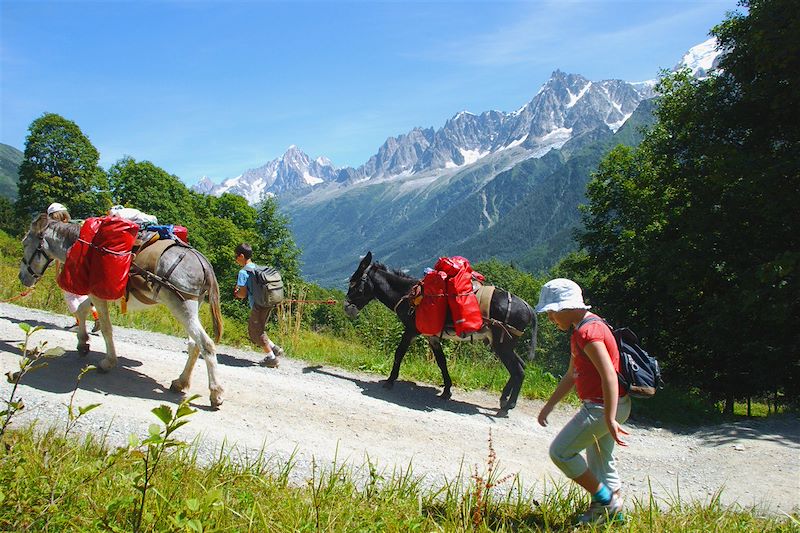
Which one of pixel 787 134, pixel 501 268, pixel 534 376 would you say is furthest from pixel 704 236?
pixel 501 268

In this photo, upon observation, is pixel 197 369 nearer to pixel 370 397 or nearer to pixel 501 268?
pixel 370 397

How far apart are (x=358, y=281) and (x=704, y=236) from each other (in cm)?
1014

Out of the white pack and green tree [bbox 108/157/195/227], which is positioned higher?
green tree [bbox 108/157/195/227]

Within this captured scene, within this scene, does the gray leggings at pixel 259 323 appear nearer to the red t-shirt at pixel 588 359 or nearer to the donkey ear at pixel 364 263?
the donkey ear at pixel 364 263

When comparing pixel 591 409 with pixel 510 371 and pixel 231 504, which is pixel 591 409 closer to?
pixel 231 504

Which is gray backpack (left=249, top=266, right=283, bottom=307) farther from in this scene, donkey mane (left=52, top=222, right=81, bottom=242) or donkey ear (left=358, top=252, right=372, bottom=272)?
donkey mane (left=52, top=222, right=81, bottom=242)

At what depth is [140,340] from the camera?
10672mm

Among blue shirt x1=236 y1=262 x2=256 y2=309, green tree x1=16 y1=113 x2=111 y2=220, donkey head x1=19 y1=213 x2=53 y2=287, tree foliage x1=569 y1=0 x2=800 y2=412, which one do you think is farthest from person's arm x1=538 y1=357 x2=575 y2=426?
green tree x1=16 y1=113 x2=111 y2=220

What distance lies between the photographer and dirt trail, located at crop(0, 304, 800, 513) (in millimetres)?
6195

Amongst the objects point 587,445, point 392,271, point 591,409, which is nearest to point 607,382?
point 591,409

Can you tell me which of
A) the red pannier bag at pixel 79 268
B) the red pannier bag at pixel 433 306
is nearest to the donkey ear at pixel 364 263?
the red pannier bag at pixel 433 306

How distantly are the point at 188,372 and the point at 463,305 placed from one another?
4.58 m

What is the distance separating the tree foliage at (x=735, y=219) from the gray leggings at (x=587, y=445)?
9494mm

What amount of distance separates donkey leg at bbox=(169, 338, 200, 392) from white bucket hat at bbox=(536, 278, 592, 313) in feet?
16.7
